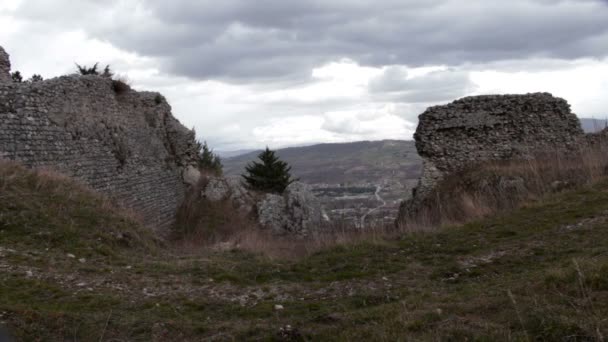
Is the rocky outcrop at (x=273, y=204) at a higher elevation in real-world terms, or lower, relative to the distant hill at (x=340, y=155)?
lower

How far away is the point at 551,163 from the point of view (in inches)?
562

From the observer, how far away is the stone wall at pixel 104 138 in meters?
11.7

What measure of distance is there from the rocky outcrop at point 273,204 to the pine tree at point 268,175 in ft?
13.2

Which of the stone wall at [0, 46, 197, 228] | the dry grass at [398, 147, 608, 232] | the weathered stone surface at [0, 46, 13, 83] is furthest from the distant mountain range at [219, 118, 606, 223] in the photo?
the weathered stone surface at [0, 46, 13, 83]

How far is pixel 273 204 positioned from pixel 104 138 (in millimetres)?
7198

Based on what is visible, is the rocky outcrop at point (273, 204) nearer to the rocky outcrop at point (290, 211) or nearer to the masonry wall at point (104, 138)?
the rocky outcrop at point (290, 211)

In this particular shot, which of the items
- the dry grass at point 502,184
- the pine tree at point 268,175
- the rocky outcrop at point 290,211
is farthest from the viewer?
the pine tree at point 268,175

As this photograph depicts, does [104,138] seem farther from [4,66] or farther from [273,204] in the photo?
[273,204]

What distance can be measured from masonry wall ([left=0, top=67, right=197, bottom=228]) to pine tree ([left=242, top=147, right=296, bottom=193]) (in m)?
4.84

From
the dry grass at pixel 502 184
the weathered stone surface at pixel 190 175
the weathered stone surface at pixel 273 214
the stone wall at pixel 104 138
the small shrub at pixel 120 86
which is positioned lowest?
the weathered stone surface at pixel 273 214

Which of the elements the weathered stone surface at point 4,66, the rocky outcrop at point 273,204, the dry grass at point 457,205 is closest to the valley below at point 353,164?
the rocky outcrop at point 273,204

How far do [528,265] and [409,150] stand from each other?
84151 millimetres

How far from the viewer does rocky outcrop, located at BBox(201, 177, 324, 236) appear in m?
19.0

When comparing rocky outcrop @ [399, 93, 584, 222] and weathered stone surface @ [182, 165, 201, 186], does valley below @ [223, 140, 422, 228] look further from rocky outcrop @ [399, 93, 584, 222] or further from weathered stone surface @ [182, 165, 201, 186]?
weathered stone surface @ [182, 165, 201, 186]
